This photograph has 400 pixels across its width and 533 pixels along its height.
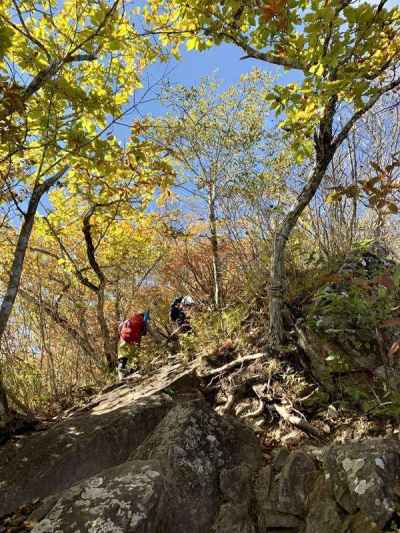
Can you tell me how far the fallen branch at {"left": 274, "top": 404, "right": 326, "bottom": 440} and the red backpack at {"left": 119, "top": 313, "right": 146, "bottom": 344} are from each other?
12.9 feet

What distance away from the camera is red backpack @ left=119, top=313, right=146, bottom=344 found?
7309 mm

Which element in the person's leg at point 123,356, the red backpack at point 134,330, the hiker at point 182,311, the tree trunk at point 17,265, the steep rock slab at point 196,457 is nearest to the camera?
the steep rock slab at point 196,457

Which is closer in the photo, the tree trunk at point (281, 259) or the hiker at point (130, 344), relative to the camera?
the tree trunk at point (281, 259)

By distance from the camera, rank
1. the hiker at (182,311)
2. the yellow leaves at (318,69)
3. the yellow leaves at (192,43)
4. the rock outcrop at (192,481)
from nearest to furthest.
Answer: the rock outcrop at (192,481), the yellow leaves at (318,69), the yellow leaves at (192,43), the hiker at (182,311)

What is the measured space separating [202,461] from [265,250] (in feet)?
12.4

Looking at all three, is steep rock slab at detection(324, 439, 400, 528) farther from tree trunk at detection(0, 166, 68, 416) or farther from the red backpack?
the red backpack

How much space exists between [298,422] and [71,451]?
2281mm

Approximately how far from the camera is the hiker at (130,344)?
23.6 feet

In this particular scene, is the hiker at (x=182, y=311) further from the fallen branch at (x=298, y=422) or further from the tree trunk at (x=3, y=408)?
the fallen branch at (x=298, y=422)

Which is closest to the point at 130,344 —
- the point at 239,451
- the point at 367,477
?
the point at 239,451

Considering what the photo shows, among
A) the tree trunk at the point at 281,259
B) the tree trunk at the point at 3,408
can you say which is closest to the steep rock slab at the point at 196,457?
the tree trunk at the point at 281,259

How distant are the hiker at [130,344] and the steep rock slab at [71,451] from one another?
2980mm

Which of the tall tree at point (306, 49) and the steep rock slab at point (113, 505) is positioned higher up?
the tall tree at point (306, 49)

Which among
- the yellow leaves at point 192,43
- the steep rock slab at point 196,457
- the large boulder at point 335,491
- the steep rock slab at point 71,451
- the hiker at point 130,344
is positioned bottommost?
the large boulder at point 335,491
